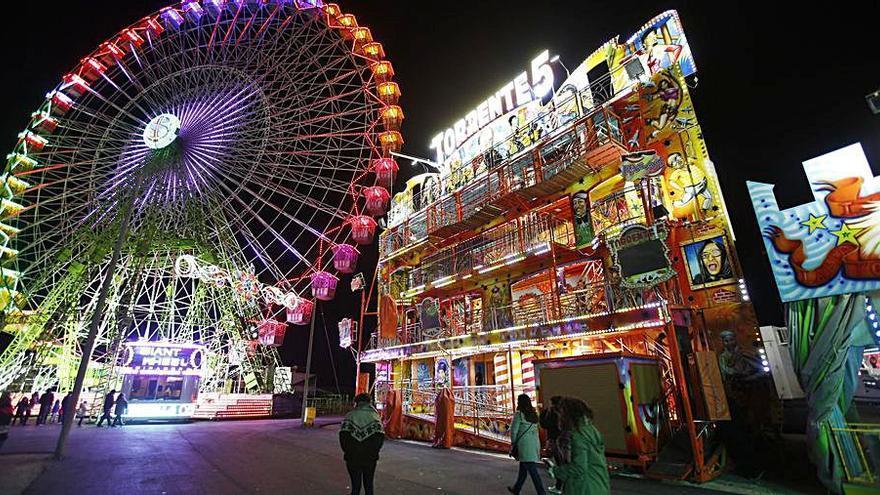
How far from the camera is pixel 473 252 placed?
19.9 metres

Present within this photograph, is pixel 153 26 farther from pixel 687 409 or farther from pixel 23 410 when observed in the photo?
pixel 687 409

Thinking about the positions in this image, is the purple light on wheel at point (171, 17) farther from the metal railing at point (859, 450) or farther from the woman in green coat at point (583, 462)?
the metal railing at point (859, 450)

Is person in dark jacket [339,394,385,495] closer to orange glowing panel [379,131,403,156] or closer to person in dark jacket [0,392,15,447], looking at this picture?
person in dark jacket [0,392,15,447]

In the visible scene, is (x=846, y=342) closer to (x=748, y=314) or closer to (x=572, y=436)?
(x=748, y=314)

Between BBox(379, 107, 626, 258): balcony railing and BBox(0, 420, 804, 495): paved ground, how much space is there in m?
10.0

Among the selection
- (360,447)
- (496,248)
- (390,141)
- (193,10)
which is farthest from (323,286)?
(360,447)

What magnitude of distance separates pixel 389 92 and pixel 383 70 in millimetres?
1376

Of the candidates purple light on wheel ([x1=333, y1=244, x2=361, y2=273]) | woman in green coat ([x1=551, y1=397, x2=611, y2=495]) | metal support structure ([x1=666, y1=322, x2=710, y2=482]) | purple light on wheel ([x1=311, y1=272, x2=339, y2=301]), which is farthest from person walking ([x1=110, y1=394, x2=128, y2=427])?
woman in green coat ([x1=551, y1=397, x2=611, y2=495])

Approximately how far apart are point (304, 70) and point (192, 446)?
67.8 feet

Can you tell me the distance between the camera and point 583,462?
4148 millimetres

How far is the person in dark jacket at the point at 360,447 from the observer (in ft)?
19.9

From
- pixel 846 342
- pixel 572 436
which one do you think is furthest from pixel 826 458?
pixel 572 436

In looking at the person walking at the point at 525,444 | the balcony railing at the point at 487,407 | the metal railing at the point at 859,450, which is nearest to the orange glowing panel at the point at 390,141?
the balcony railing at the point at 487,407

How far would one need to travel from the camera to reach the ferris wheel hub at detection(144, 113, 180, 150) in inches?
944
